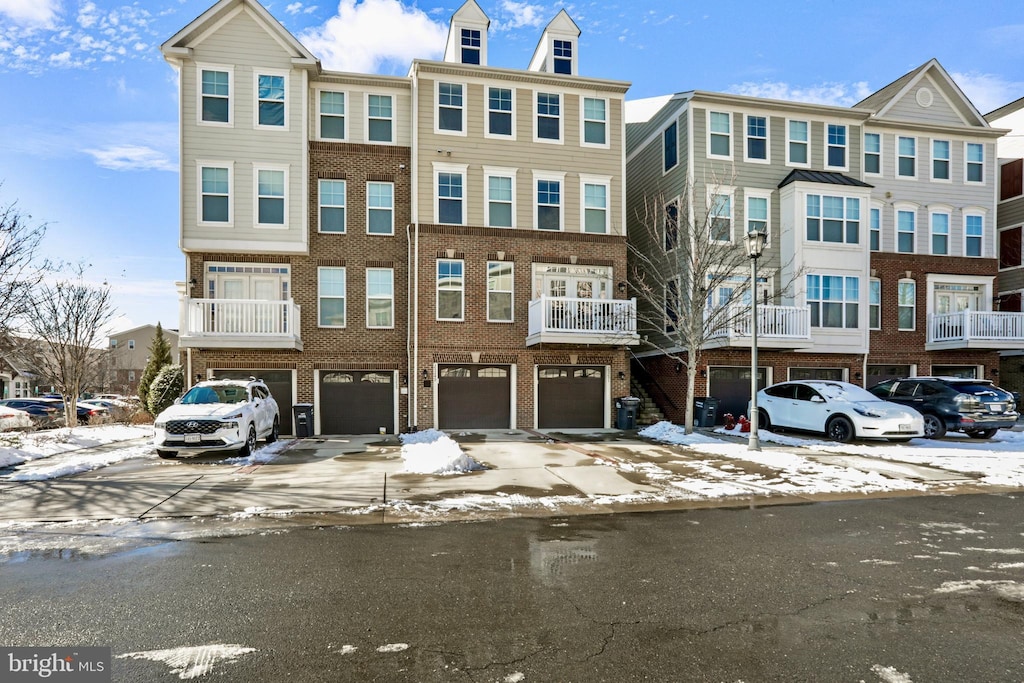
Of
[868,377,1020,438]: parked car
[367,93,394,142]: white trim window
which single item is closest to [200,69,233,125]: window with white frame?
[367,93,394,142]: white trim window

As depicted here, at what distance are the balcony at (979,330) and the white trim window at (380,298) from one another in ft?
65.8

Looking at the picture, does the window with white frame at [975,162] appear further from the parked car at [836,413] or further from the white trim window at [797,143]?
the parked car at [836,413]

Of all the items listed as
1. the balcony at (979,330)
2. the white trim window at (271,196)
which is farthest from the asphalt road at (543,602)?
the balcony at (979,330)

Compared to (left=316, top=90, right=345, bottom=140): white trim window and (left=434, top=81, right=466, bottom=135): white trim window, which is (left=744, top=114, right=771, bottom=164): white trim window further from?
(left=316, top=90, right=345, bottom=140): white trim window

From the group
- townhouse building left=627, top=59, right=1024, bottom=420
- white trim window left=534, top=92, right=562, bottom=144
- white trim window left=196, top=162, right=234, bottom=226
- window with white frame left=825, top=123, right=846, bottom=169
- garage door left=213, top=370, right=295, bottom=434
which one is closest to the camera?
white trim window left=196, top=162, right=234, bottom=226

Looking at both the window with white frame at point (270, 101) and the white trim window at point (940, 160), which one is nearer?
the window with white frame at point (270, 101)

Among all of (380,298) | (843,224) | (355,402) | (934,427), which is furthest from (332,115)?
(934,427)

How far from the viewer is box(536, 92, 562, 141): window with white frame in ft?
64.7

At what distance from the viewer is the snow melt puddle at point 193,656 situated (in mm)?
3416

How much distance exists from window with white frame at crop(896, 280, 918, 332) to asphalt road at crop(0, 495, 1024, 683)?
17.9m

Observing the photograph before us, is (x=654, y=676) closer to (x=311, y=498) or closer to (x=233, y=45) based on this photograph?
(x=311, y=498)

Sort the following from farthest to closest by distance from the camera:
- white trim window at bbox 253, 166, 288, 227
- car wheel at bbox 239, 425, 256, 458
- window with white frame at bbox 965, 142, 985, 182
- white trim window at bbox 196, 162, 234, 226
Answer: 1. window with white frame at bbox 965, 142, 985, 182
2. white trim window at bbox 253, 166, 288, 227
3. white trim window at bbox 196, 162, 234, 226
4. car wheel at bbox 239, 425, 256, 458

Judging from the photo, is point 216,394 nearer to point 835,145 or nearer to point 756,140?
point 756,140

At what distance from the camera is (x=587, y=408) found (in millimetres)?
19656
